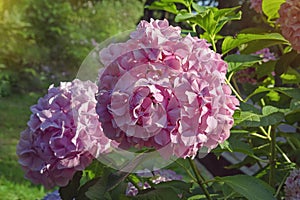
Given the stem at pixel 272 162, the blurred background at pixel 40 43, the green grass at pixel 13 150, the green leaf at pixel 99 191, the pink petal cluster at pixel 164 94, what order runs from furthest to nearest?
the blurred background at pixel 40 43 → the green grass at pixel 13 150 → the stem at pixel 272 162 → the green leaf at pixel 99 191 → the pink petal cluster at pixel 164 94

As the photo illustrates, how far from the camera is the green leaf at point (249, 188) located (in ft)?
2.61

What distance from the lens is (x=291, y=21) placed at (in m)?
1.00

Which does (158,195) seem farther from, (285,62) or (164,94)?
(285,62)

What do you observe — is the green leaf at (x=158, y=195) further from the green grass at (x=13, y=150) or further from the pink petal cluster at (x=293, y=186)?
the green grass at (x=13, y=150)

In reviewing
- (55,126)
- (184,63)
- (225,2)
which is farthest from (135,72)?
(225,2)

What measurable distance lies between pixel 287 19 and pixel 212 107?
354 millimetres

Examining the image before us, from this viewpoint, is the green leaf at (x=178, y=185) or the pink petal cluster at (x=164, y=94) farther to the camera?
the green leaf at (x=178, y=185)

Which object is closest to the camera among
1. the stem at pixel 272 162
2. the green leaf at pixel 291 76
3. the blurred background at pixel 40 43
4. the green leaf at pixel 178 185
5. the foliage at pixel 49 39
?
the green leaf at pixel 178 185

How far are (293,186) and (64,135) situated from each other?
37 cm

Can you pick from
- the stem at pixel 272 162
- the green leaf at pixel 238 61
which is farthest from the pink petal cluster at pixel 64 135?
the stem at pixel 272 162

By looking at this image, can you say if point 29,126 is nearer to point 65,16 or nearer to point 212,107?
point 212,107

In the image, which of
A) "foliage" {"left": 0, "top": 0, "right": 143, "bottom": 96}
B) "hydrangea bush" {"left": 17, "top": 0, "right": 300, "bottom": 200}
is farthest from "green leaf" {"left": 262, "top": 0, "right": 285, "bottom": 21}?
"foliage" {"left": 0, "top": 0, "right": 143, "bottom": 96}

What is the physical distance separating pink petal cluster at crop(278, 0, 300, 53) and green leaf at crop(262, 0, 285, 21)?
5 cm

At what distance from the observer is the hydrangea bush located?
706mm
